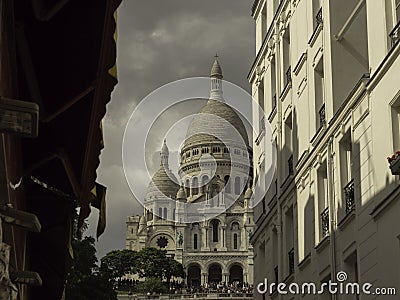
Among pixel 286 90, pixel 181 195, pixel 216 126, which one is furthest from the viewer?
pixel 216 126

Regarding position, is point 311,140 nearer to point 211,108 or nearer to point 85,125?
point 85,125

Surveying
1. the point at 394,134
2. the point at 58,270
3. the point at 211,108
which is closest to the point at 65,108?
the point at 58,270

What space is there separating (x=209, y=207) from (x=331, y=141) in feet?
506

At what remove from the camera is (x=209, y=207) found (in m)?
175

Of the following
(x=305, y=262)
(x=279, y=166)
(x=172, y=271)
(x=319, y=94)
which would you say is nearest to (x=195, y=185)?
(x=172, y=271)

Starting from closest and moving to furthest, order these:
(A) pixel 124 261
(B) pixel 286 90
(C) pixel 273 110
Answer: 1. (B) pixel 286 90
2. (C) pixel 273 110
3. (A) pixel 124 261

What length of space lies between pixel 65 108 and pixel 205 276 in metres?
157

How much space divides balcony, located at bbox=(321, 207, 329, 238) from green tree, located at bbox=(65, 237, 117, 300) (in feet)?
43.4

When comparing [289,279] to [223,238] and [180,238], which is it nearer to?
[223,238]

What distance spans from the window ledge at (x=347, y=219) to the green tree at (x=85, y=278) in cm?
1512

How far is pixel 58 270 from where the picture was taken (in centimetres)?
1245

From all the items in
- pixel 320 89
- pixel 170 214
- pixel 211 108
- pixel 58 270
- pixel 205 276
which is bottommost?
pixel 58 270

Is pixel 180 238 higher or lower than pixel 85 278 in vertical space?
higher

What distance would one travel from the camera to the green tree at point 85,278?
33.7 m
